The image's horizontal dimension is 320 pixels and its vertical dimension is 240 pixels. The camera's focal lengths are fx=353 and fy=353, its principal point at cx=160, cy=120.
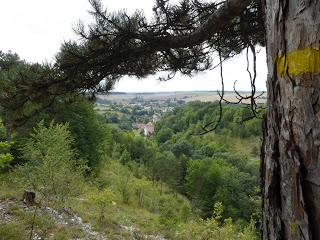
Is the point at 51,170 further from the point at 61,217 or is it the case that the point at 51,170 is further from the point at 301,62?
the point at 301,62

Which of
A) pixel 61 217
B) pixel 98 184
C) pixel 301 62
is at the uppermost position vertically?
pixel 301 62

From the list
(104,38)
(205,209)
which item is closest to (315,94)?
(104,38)

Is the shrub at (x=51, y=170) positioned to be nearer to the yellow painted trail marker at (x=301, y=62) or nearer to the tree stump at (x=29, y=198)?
the tree stump at (x=29, y=198)

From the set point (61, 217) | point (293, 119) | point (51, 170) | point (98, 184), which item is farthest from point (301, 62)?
point (98, 184)

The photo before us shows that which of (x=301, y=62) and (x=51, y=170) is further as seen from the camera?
(x=51, y=170)

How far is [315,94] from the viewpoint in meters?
0.88

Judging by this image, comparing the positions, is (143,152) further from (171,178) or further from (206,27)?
(206,27)

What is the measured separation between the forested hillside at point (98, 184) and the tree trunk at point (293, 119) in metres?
1.49

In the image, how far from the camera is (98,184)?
794 inches

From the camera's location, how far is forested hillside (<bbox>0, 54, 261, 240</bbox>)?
790 cm

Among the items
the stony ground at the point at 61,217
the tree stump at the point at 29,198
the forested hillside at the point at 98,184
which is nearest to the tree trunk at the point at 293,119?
the forested hillside at the point at 98,184

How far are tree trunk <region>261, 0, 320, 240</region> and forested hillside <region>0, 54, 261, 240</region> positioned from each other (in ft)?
4.87

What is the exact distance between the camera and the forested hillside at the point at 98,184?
790 cm

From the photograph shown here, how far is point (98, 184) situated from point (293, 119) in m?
19.9
